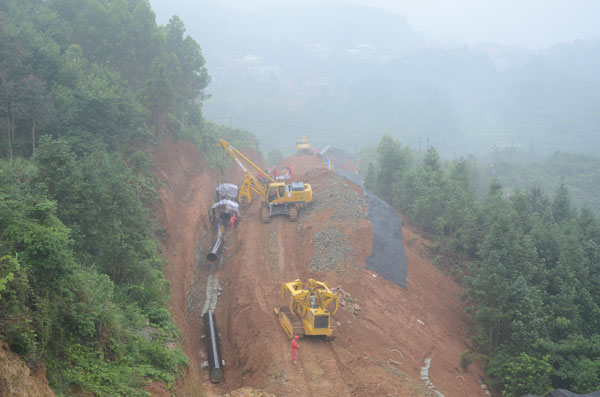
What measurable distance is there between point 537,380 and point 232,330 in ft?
41.8

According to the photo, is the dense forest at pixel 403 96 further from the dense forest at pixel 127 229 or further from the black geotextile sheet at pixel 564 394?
the black geotextile sheet at pixel 564 394

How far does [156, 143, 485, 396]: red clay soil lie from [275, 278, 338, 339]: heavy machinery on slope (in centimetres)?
44

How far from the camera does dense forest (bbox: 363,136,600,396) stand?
19672 mm

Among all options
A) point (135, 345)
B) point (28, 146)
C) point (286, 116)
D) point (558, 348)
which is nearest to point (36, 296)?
point (135, 345)

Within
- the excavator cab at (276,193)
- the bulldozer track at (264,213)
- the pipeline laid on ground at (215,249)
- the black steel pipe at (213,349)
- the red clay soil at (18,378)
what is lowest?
the black steel pipe at (213,349)

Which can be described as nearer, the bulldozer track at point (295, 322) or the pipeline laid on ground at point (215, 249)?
the bulldozer track at point (295, 322)

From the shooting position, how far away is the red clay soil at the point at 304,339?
16375mm

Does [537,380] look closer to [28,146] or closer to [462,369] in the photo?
[462,369]

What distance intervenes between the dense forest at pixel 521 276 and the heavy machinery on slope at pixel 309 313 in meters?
7.44

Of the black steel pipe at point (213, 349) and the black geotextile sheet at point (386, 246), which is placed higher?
the black geotextile sheet at point (386, 246)

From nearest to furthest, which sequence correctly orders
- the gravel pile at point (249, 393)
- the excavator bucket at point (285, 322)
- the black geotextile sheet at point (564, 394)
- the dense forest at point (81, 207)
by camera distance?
the dense forest at point (81, 207)
the gravel pile at point (249, 393)
the black geotextile sheet at point (564, 394)
the excavator bucket at point (285, 322)

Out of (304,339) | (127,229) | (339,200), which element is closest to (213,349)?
(304,339)

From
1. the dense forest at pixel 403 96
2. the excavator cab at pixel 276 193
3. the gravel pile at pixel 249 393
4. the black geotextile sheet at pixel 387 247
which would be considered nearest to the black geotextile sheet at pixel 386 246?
the black geotextile sheet at pixel 387 247

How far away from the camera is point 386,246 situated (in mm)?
27906
